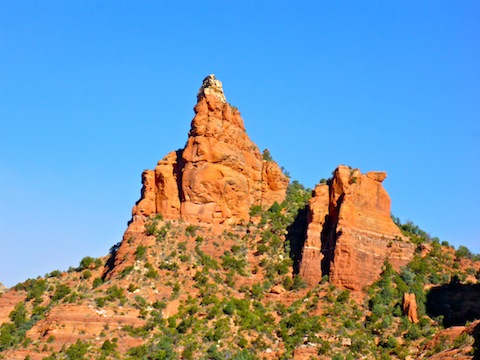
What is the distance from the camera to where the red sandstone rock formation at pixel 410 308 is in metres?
97.8

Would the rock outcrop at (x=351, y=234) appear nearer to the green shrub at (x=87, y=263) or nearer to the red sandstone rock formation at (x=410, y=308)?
the red sandstone rock formation at (x=410, y=308)

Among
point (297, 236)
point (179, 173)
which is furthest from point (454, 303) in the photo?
point (179, 173)

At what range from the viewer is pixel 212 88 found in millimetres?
117875

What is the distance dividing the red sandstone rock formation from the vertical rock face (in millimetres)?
24467

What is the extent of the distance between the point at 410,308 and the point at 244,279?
19.3 metres

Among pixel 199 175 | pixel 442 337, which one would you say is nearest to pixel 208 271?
pixel 199 175

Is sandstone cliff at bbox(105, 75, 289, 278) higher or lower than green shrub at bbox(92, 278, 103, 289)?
higher

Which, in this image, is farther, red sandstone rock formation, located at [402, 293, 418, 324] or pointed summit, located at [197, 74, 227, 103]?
pointed summit, located at [197, 74, 227, 103]

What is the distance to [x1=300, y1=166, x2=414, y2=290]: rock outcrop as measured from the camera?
103 metres

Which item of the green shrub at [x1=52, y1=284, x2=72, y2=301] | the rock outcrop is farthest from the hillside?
the green shrub at [x1=52, y1=284, x2=72, y2=301]

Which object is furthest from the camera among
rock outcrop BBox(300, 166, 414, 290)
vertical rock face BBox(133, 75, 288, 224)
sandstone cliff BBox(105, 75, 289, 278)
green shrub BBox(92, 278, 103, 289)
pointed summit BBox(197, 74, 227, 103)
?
pointed summit BBox(197, 74, 227, 103)

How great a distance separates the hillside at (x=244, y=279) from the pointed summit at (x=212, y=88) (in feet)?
0.60

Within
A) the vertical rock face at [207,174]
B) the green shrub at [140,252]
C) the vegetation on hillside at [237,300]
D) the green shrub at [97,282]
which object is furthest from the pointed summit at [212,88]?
the green shrub at [97,282]

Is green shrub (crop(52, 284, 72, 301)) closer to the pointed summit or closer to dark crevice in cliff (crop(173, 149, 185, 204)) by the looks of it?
dark crevice in cliff (crop(173, 149, 185, 204))
